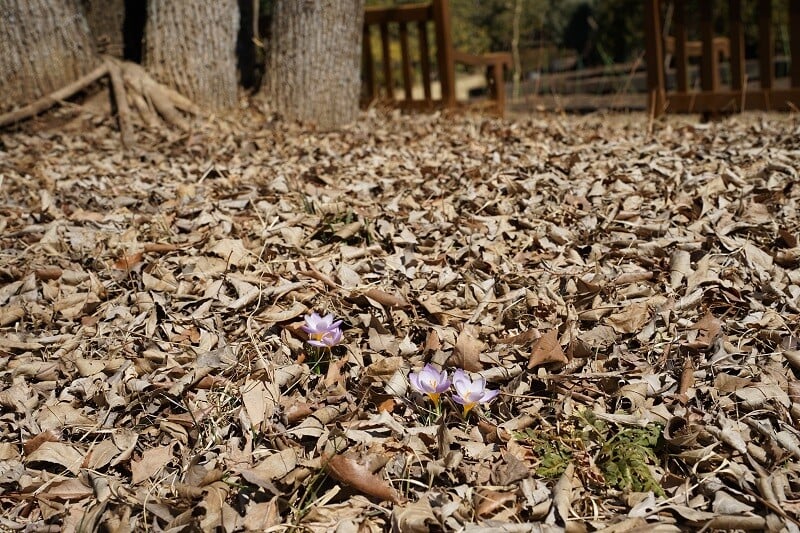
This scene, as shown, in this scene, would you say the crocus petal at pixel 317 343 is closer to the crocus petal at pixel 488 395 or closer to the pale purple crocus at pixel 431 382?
the pale purple crocus at pixel 431 382

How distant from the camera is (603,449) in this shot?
75.9 inches

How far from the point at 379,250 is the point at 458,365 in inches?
33.2

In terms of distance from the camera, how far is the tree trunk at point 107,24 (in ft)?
18.6

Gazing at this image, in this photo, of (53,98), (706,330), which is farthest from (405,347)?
(53,98)

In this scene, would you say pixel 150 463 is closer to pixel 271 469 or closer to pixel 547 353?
pixel 271 469

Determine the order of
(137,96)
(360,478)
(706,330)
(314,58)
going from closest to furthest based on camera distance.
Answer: (360,478), (706,330), (137,96), (314,58)

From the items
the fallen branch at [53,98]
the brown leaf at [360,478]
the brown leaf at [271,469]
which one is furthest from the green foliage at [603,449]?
the fallen branch at [53,98]

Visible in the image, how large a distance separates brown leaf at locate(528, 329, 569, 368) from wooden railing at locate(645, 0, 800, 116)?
164 inches

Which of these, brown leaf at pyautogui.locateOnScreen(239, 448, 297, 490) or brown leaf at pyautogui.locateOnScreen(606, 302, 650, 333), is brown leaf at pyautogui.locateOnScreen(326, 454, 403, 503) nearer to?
brown leaf at pyautogui.locateOnScreen(239, 448, 297, 490)

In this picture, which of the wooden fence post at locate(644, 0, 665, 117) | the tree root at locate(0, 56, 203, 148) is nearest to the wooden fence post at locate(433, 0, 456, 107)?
the wooden fence post at locate(644, 0, 665, 117)

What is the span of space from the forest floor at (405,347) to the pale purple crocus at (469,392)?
8cm

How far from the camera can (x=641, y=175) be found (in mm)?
3693

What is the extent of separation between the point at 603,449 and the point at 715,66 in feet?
17.4

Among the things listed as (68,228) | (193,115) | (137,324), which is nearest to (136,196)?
(68,228)
